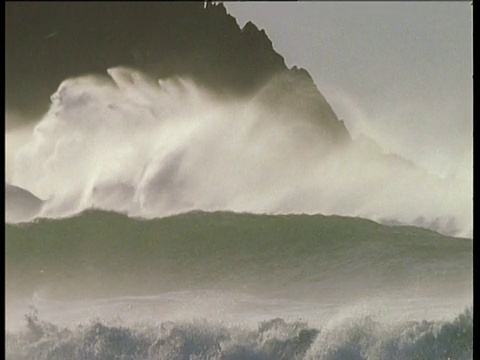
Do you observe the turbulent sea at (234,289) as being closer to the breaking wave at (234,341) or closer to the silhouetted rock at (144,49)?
the breaking wave at (234,341)

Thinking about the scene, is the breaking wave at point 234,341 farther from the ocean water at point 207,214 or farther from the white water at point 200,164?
the white water at point 200,164

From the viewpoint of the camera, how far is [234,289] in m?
2.13

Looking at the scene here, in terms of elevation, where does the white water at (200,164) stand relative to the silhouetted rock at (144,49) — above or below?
below

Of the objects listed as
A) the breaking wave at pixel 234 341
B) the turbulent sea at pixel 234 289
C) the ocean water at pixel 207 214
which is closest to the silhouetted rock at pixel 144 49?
the ocean water at pixel 207 214

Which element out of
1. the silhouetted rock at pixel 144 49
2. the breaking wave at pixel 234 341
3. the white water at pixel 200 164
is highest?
the silhouetted rock at pixel 144 49

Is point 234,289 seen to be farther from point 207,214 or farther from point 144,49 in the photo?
point 144,49

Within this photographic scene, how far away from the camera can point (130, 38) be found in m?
2.19

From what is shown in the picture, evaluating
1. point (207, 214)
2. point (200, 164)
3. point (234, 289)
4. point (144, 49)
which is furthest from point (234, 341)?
point (144, 49)

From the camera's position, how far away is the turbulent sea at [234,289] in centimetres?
212

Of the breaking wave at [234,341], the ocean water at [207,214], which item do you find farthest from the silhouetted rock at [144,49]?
the breaking wave at [234,341]

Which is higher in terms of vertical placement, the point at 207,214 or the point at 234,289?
the point at 207,214

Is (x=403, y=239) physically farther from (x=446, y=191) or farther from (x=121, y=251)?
(x=121, y=251)

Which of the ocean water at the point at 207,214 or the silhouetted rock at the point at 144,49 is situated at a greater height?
the silhouetted rock at the point at 144,49

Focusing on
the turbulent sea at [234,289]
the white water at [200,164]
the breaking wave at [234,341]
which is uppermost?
the white water at [200,164]
